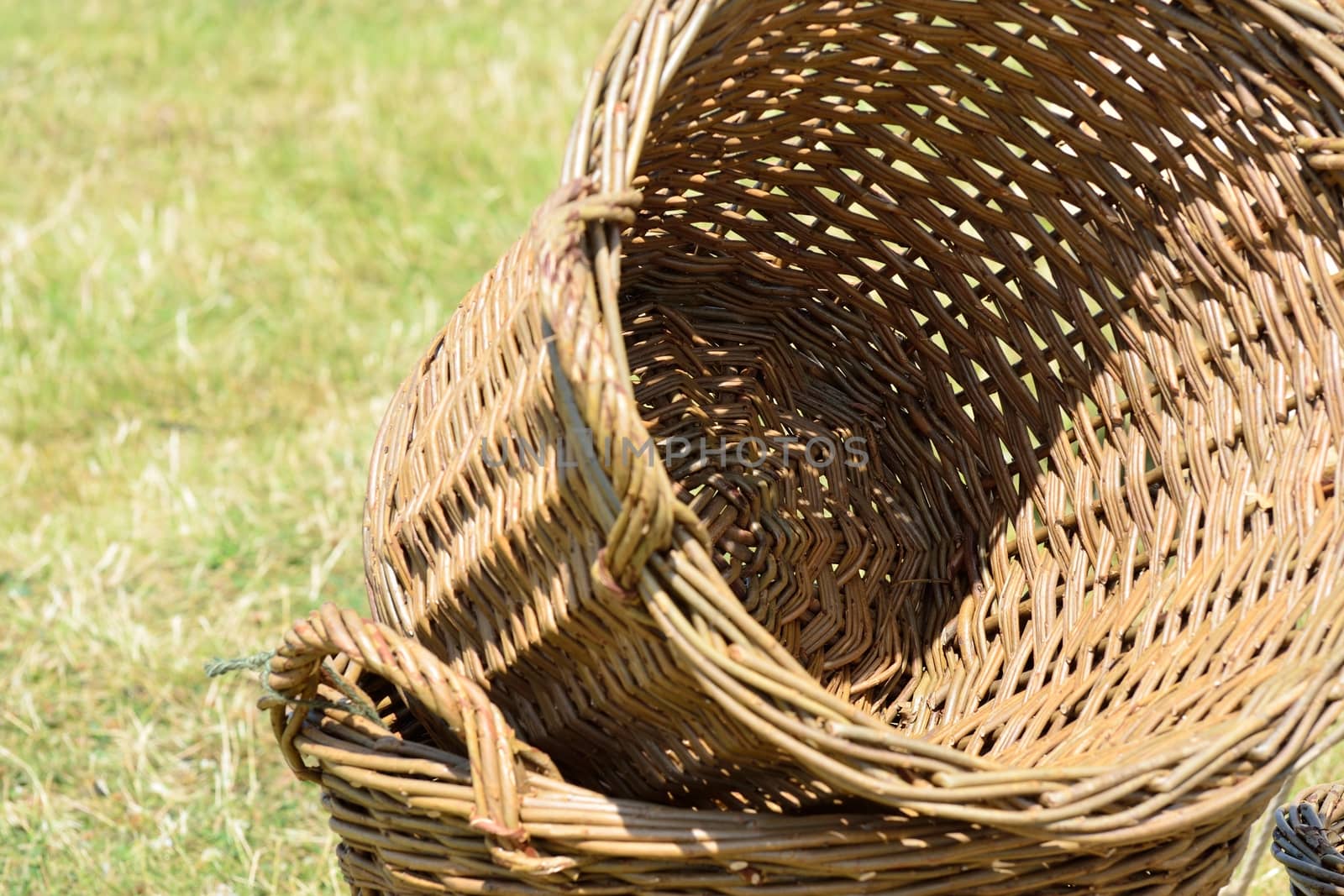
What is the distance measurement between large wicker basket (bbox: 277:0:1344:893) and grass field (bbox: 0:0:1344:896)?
0.50 m

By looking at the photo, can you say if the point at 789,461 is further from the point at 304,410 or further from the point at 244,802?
the point at 304,410

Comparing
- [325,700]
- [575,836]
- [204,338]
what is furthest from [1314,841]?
[204,338]

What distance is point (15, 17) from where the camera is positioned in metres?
3.71

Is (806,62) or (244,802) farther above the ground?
(806,62)

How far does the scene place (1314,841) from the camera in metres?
1.13

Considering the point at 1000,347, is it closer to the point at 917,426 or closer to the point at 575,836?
the point at 917,426

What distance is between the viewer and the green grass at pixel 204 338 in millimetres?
1557

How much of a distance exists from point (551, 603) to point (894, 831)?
0.82 ft

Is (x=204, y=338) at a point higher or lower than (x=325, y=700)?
higher

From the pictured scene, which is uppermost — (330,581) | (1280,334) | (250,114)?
(250,114)

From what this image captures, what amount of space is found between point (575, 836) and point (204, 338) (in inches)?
71.0

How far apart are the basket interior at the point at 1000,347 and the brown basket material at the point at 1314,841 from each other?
0.66 ft

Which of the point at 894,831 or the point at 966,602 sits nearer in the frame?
the point at 894,831

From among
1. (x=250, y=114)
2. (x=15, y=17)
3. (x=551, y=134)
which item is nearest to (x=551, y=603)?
(x=551, y=134)
